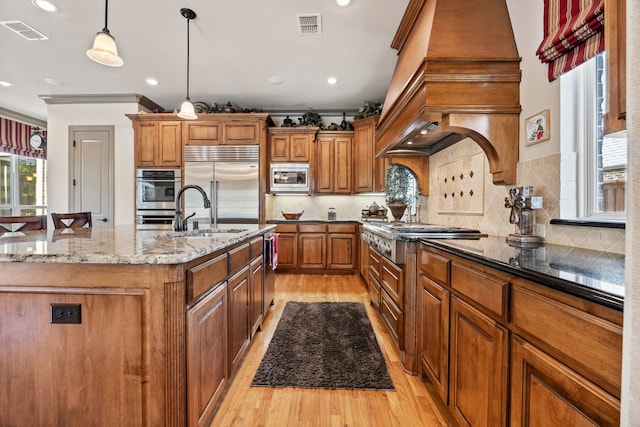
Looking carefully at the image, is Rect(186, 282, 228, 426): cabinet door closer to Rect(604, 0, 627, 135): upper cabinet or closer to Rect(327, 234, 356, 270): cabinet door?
Rect(604, 0, 627, 135): upper cabinet

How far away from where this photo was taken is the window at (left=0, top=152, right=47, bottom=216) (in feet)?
18.1

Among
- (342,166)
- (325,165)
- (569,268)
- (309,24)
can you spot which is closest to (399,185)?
(342,166)

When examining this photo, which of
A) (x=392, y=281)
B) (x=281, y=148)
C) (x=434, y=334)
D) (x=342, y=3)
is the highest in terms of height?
(x=342, y=3)

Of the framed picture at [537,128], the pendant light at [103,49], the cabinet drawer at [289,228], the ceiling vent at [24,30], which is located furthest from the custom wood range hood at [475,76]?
the ceiling vent at [24,30]

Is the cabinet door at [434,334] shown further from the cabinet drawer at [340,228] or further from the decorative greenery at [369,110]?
the decorative greenery at [369,110]

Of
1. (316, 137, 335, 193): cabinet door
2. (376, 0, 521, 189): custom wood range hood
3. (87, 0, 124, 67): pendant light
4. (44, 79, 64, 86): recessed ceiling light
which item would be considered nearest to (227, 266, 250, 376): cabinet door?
(376, 0, 521, 189): custom wood range hood

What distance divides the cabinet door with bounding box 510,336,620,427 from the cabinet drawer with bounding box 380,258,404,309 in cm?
110

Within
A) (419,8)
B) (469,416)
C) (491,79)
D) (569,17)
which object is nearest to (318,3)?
(419,8)

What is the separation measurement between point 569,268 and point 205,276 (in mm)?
1348

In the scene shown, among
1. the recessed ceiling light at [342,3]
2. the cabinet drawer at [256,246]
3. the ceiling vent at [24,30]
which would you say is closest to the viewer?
the cabinet drawer at [256,246]

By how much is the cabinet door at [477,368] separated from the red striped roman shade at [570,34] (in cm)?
128

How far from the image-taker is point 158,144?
4.73m

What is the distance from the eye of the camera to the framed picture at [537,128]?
162 cm

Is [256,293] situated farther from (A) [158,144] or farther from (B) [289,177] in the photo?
(A) [158,144]
